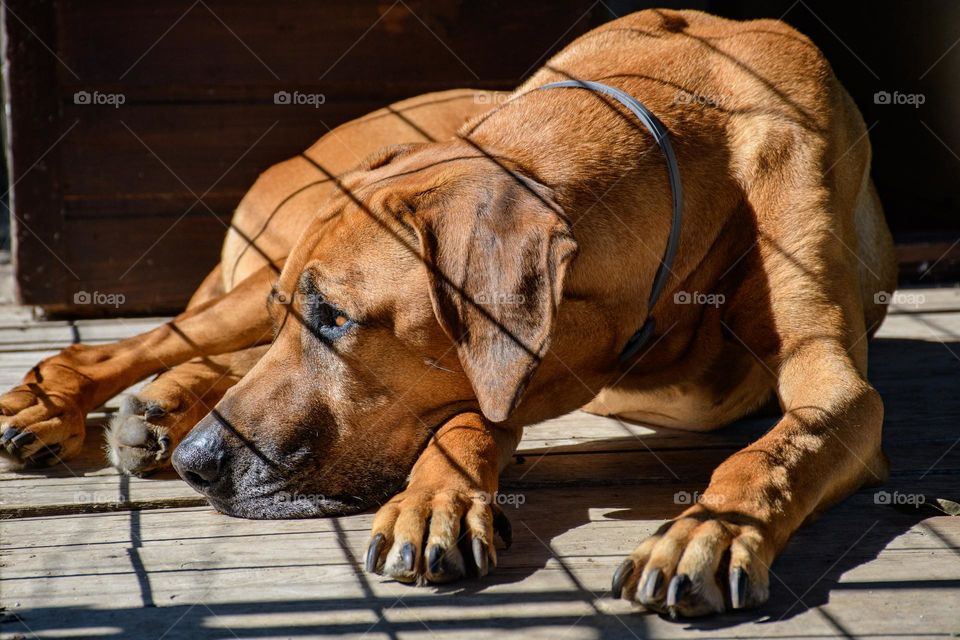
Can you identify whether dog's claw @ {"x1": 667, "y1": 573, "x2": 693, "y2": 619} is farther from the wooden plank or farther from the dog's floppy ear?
the dog's floppy ear

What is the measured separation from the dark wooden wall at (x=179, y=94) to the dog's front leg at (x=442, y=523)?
237cm

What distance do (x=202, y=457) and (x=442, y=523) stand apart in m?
0.59

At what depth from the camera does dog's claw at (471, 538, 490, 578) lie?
1951mm

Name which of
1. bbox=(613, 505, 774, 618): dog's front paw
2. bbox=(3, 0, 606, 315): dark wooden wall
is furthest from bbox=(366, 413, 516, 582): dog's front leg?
bbox=(3, 0, 606, 315): dark wooden wall

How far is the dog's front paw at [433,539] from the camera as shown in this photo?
194 centimetres

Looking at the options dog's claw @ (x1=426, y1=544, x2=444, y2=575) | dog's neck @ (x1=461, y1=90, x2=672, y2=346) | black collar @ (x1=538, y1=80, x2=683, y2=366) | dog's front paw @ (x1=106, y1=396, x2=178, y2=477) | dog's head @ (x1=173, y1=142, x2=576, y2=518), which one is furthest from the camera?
dog's front paw @ (x1=106, y1=396, x2=178, y2=477)

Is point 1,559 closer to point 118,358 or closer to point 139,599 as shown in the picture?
point 139,599

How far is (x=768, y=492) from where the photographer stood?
2.04 m

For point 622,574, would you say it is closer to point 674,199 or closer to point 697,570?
point 697,570

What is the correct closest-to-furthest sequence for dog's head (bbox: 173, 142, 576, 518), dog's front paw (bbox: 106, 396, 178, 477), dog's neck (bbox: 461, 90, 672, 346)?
1. dog's head (bbox: 173, 142, 576, 518)
2. dog's neck (bbox: 461, 90, 672, 346)
3. dog's front paw (bbox: 106, 396, 178, 477)

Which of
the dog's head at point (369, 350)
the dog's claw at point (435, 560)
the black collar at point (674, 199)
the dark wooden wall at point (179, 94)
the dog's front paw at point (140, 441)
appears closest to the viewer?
the dog's claw at point (435, 560)

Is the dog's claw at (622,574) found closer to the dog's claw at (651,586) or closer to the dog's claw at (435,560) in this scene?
the dog's claw at (651,586)

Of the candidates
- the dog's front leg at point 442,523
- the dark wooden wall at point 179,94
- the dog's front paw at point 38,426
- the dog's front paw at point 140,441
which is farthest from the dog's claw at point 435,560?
the dark wooden wall at point 179,94

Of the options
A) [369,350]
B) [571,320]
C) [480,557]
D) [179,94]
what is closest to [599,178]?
[571,320]
